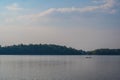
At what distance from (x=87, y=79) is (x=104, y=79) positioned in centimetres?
312

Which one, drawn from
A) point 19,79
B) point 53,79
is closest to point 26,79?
point 19,79

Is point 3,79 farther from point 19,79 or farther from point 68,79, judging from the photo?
point 68,79

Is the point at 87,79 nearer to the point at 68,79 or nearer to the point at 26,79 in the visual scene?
the point at 68,79

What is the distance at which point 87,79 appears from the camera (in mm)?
54188

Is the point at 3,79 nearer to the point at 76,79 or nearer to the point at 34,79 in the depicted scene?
the point at 34,79

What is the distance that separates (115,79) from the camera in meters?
55.1

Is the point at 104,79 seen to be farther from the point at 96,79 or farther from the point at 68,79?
the point at 68,79

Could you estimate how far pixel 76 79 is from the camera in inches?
2120

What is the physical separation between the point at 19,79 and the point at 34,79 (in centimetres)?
274

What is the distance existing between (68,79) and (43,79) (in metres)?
4.57

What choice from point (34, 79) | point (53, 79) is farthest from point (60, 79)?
point (34, 79)

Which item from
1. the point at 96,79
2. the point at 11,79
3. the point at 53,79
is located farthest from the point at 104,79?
the point at 11,79

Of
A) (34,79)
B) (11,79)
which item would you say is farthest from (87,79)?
(11,79)

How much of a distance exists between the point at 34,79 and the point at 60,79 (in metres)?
4.93
